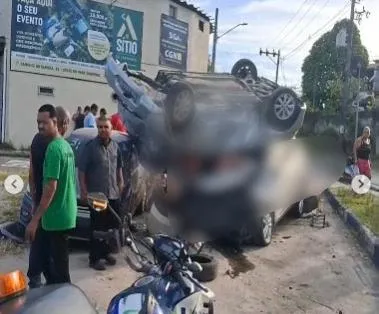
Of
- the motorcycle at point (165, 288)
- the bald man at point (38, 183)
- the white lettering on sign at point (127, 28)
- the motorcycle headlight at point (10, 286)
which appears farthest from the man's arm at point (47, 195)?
the white lettering on sign at point (127, 28)

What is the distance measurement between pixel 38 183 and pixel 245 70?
3.54 m

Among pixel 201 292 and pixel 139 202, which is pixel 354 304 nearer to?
pixel 139 202

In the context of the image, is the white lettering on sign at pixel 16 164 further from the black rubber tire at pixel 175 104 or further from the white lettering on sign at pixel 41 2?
the black rubber tire at pixel 175 104

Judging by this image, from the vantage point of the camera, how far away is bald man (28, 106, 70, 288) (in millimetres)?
4562

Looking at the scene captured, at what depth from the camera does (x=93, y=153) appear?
5.96 metres

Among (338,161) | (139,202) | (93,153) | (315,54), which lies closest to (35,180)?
(93,153)

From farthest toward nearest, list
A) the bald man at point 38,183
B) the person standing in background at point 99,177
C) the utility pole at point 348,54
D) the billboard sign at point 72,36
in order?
the utility pole at point 348,54 < the billboard sign at point 72,36 < the person standing in background at point 99,177 < the bald man at point 38,183

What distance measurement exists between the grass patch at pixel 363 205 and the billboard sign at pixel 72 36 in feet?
41.1

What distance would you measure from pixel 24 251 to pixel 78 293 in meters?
4.33

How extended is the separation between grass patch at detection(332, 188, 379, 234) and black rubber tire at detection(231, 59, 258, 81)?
9.55ft

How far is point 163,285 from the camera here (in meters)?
3.03

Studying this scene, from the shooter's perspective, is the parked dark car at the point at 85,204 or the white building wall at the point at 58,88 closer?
the parked dark car at the point at 85,204

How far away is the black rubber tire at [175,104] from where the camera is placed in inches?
204

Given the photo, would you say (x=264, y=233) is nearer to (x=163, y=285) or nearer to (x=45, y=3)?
(x=163, y=285)
